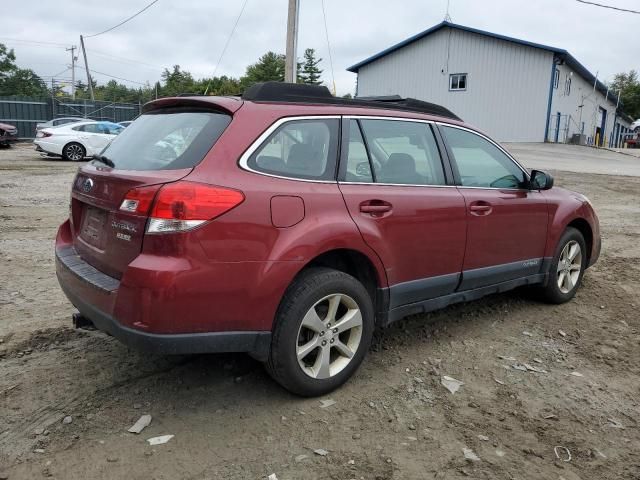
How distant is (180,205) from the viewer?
2.63 metres

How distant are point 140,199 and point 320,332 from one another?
1227mm

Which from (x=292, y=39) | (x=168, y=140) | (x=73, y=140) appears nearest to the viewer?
(x=168, y=140)

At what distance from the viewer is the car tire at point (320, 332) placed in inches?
117

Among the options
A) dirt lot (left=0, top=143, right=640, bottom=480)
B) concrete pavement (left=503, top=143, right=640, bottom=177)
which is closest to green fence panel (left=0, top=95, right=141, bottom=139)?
concrete pavement (left=503, top=143, right=640, bottom=177)

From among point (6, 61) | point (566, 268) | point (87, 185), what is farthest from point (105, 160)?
point (6, 61)

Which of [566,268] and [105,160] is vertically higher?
[105,160]

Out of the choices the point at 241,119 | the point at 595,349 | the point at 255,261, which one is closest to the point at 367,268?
the point at 255,261

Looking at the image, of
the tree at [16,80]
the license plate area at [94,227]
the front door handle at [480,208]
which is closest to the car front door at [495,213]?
the front door handle at [480,208]

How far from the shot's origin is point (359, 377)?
352 centimetres

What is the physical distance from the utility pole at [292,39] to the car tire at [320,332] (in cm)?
1204

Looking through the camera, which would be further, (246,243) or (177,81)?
(177,81)

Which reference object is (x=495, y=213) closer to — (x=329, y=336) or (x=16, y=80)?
Answer: (x=329, y=336)

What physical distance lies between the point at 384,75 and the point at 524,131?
10001 mm

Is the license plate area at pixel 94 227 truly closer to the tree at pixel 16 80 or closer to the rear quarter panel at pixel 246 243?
the rear quarter panel at pixel 246 243
